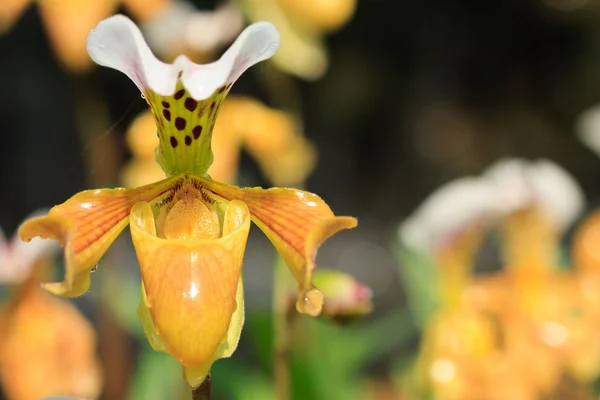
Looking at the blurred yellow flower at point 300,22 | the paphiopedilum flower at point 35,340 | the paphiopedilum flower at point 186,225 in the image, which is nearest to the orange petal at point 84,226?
the paphiopedilum flower at point 186,225

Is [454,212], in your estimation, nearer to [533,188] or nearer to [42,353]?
[533,188]

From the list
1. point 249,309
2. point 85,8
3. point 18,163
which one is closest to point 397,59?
point 18,163

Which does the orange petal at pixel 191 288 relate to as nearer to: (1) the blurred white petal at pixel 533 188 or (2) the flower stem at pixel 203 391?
(2) the flower stem at pixel 203 391

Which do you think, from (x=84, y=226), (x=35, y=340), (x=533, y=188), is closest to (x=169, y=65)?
(x=84, y=226)

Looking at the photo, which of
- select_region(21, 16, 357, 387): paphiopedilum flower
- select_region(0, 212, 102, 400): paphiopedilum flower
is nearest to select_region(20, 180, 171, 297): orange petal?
select_region(21, 16, 357, 387): paphiopedilum flower

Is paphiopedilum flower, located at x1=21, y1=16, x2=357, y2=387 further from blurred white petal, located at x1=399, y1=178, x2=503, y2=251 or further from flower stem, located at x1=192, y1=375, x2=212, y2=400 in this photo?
blurred white petal, located at x1=399, y1=178, x2=503, y2=251

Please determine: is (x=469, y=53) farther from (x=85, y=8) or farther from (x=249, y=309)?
(x=85, y=8)
